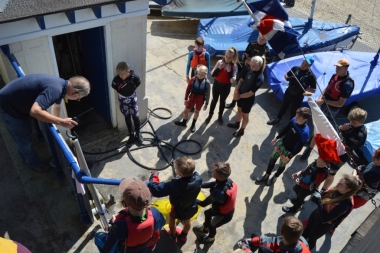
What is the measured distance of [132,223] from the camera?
3.02 m

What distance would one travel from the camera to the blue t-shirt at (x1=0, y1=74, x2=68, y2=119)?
369 cm

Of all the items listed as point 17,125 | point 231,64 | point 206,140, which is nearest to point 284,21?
point 231,64

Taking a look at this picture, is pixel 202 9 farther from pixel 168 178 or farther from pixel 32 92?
pixel 32 92

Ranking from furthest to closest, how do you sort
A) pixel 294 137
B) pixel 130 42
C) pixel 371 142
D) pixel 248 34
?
1. pixel 248 34
2. pixel 371 142
3. pixel 130 42
4. pixel 294 137

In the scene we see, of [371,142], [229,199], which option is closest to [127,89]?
[229,199]

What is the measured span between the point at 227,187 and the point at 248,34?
642cm

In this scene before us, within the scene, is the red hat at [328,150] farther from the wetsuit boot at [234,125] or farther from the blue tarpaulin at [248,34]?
→ the blue tarpaulin at [248,34]

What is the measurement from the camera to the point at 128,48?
5336mm

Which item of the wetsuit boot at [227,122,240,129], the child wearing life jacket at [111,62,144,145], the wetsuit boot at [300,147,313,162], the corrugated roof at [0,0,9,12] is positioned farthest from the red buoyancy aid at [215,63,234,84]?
the corrugated roof at [0,0,9,12]

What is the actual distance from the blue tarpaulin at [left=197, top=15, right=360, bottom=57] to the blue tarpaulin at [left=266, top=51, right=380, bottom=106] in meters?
0.65

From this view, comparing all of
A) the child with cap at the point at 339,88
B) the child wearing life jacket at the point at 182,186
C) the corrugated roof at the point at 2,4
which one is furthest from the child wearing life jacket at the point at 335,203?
the corrugated roof at the point at 2,4

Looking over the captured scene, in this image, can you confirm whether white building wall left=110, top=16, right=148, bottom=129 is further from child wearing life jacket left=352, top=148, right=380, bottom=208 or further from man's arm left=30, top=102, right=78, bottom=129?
child wearing life jacket left=352, top=148, right=380, bottom=208

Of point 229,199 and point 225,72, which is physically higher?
point 225,72

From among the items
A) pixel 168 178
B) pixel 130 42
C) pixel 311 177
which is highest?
pixel 130 42
